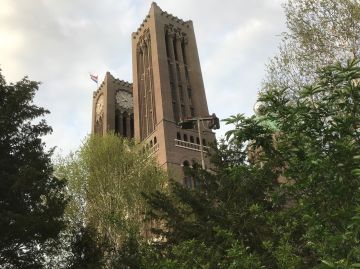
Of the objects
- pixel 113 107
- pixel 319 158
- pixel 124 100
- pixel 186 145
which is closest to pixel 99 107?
pixel 124 100

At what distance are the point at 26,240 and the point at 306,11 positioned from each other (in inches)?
396

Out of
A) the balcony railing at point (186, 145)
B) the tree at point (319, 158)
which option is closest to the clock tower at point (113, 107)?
the balcony railing at point (186, 145)

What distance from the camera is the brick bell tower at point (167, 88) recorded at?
36.6m

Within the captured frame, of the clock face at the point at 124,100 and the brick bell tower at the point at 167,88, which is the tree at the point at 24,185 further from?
the clock face at the point at 124,100

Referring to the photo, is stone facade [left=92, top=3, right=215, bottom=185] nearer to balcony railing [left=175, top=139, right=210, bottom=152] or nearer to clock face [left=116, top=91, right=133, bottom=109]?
balcony railing [left=175, top=139, right=210, bottom=152]

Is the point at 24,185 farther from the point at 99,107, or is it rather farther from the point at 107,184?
the point at 99,107

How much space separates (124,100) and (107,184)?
3284cm

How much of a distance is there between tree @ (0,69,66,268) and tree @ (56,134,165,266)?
581cm

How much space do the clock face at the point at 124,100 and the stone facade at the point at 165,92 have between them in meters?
0.27

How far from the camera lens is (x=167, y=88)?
133 ft

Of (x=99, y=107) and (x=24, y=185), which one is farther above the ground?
(x=99, y=107)

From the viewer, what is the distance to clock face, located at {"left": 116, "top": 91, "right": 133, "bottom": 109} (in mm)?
52594

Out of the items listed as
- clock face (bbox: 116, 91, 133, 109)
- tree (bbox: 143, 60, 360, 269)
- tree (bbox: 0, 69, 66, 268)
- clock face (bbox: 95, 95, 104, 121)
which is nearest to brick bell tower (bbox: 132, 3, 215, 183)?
clock face (bbox: 116, 91, 133, 109)

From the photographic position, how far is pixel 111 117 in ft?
162
